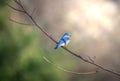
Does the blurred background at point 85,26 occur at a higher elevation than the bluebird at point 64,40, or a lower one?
lower

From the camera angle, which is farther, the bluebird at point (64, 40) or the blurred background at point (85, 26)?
the blurred background at point (85, 26)

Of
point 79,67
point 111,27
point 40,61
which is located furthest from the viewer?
point 111,27

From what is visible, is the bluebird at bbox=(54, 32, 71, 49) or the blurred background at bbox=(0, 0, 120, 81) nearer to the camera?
the bluebird at bbox=(54, 32, 71, 49)

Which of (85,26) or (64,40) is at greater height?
(64,40)

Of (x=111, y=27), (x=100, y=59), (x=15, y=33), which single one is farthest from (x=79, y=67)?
(x=15, y=33)

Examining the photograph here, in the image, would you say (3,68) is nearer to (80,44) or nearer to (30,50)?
(30,50)

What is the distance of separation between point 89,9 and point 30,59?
30.5 ft

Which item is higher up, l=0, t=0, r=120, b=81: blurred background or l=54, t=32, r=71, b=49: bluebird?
l=54, t=32, r=71, b=49: bluebird

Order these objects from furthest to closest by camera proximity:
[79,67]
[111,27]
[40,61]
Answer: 1. [111,27]
2. [79,67]
3. [40,61]

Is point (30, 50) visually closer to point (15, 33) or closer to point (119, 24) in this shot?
point (15, 33)

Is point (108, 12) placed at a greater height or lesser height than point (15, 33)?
lesser

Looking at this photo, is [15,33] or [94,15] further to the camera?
[94,15]

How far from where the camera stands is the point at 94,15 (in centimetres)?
1647

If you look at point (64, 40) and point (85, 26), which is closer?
point (64, 40)
